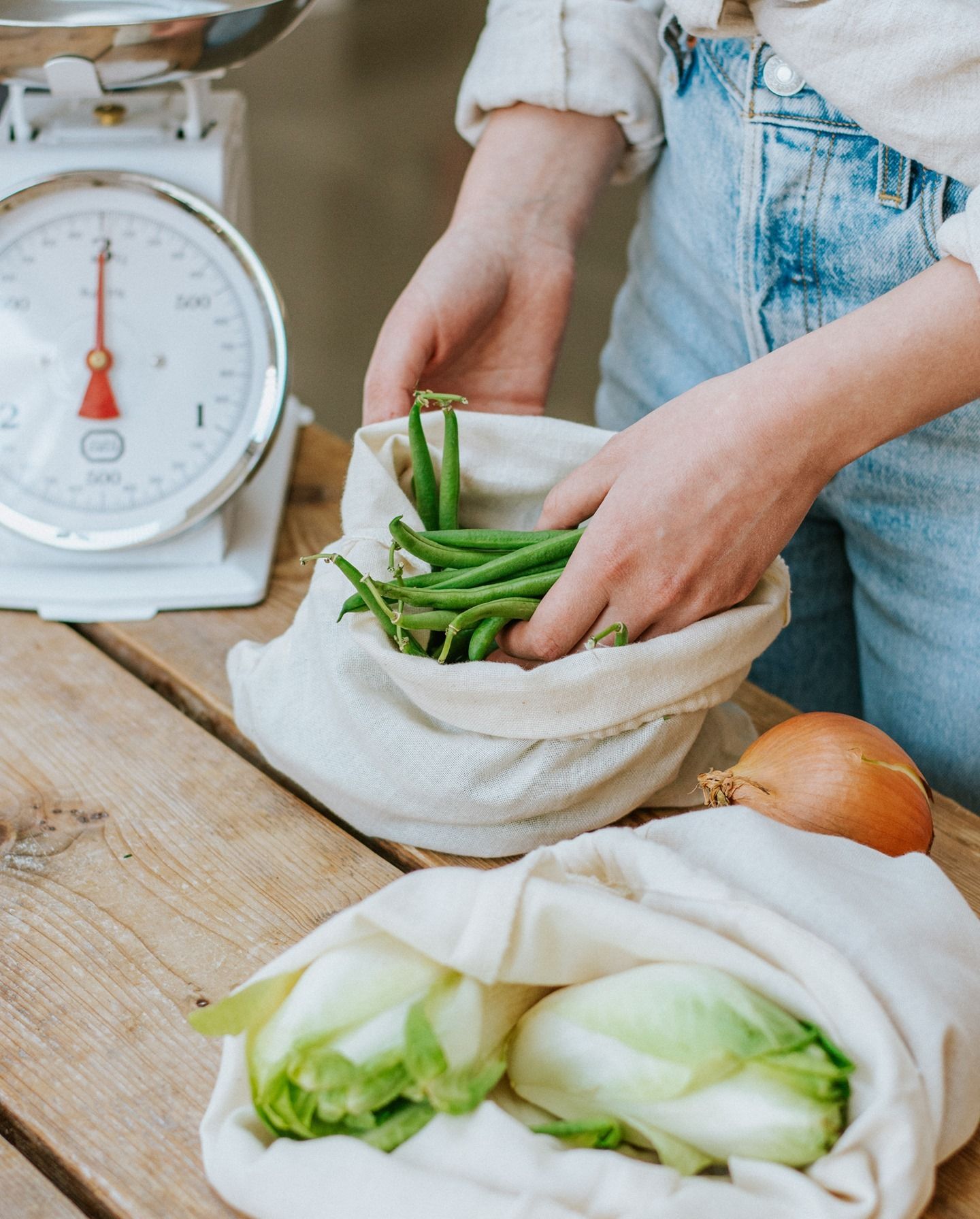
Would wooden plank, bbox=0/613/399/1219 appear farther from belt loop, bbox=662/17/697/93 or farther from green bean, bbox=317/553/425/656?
belt loop, bbox=662/17/697/93

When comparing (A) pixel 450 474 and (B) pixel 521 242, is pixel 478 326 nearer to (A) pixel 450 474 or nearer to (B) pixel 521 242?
Result: (B) pixel 521 242

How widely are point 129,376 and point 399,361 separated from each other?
270 millimetres

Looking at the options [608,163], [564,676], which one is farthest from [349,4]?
[564,676]

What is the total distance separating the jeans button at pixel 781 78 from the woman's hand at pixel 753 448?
0.69ft

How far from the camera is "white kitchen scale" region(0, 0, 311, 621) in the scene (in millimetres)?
1045

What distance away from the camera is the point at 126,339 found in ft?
3.56

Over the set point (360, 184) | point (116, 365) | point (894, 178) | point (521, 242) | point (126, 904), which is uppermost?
point (894, 178)

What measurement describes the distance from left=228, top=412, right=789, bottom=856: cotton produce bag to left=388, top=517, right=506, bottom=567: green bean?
0.02 metres

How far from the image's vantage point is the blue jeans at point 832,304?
0.89 m

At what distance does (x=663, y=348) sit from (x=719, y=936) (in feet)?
2.28

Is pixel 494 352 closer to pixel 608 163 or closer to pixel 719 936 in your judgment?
pixel 608 163

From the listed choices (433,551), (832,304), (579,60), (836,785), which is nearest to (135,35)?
(579,60)

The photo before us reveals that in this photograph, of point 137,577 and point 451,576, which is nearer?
point 451,576

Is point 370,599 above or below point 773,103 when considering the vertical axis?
below
